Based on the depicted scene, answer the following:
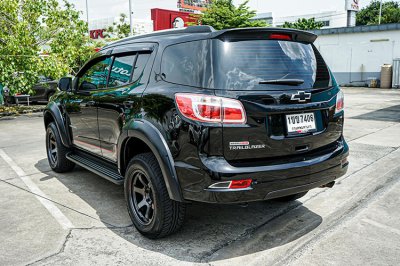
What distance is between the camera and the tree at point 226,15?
31.6m

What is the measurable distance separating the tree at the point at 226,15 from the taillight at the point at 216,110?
29065mm

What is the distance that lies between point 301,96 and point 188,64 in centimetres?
98

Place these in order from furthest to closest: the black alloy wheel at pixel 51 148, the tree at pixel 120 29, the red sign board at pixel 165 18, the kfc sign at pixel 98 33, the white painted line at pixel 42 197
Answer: the kfc sign at pixel 98 33
the tree at pixel 120 29
the red sign board at pixel 165 18
the black alloy wheel at pixel 51 148
the white painted line at pixel 42 197

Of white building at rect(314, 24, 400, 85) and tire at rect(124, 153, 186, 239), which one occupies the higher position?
white building at rect(314, 24, 400, 85)

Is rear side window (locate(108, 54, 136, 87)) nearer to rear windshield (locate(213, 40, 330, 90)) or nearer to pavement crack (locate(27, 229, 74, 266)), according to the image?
rear windshield (locate(213, 40, 330, 90))

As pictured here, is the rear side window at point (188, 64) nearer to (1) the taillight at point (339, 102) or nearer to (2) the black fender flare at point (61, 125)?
(1) the taillight at point (339, 102)

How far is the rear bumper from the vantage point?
3012 millimetres

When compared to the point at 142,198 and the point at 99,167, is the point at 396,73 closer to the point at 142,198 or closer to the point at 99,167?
the point at 99,167

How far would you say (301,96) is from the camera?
3346 mm

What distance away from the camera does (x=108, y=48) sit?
15.7 feet

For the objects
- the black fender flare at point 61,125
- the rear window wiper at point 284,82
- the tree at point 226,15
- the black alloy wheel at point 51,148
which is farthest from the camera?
the tree at point 226,15

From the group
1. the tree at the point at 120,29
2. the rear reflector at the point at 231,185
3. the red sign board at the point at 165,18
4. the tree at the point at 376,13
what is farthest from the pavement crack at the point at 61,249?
the tree at the point at 376,13

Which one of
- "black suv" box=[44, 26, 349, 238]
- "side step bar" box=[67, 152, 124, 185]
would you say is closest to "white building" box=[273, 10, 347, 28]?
"side step bar" box=[67, 152, 124, 185]

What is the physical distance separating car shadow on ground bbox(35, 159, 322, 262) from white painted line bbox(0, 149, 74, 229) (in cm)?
35
